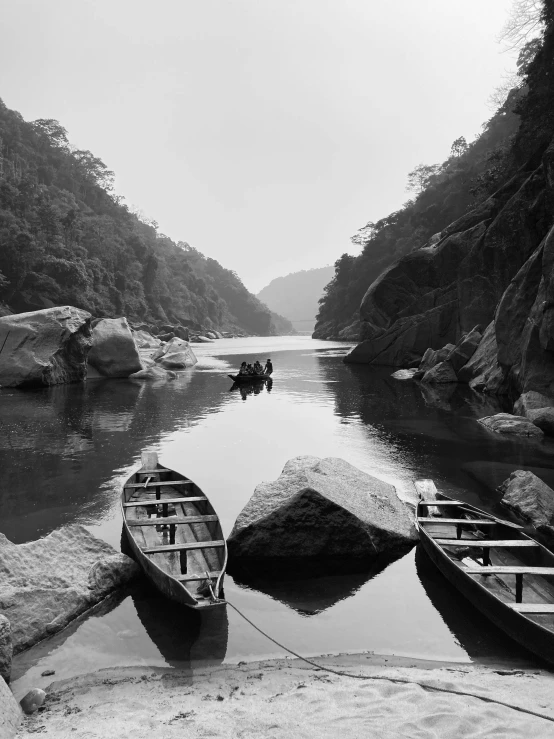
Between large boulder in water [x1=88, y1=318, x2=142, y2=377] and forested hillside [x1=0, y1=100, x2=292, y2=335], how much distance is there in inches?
926

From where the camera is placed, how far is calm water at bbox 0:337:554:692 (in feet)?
19.7

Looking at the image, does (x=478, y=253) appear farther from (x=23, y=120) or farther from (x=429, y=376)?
(x=23, y=120)

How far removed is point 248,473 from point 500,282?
27.4 meters

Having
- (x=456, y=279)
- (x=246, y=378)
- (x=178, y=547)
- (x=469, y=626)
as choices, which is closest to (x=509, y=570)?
(x=469, y=626)

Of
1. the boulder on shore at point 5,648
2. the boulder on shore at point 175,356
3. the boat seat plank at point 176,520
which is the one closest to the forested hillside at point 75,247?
the boulder on shore at point 175,356

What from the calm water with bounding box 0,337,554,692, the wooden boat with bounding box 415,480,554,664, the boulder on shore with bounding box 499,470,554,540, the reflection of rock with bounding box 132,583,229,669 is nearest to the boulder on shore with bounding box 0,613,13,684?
the calm water with bounding box 0,337,554,692

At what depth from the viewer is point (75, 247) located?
2758 inches

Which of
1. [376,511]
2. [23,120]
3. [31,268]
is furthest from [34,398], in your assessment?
[23,120]

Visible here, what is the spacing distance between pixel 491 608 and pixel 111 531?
20.3ft

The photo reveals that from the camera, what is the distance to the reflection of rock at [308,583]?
23.1ft

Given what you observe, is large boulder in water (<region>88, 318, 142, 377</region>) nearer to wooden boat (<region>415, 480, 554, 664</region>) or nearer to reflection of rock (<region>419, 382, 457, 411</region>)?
reflection of rock (<region>419, 382, 457, 411</region>)

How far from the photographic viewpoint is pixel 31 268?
57469 millimetres

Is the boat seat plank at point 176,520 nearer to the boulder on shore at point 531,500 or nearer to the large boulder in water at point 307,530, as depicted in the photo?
the large boulder in water at point 307,530

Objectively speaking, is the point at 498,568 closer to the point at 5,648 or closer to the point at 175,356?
the point at 5,648
